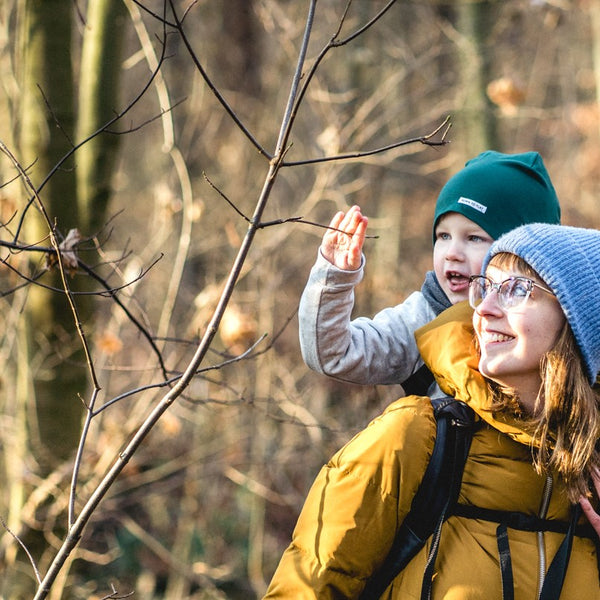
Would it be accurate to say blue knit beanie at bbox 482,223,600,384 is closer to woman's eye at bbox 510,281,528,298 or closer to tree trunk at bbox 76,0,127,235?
woman's eye at bbox 510,281,528,298

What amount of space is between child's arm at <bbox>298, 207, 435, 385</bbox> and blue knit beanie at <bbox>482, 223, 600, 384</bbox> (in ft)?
1.52

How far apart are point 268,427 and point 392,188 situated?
250 inches

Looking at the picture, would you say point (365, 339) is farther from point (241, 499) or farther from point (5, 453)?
point (241, 499)

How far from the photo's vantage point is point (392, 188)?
11586 mm

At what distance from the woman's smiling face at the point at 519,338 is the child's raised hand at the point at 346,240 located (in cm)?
38

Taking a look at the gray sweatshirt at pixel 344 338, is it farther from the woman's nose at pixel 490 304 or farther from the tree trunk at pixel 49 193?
the tree trunk at pixel 49 193

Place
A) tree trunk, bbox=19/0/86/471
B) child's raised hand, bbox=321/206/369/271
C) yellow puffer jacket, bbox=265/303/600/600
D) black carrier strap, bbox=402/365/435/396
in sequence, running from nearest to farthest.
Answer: yellow puffer jacket, bbox=265/303/600/600 → child's raised hand, bbox=321/206/369/271 → black carrier strap, bbox=402/365/435/396 → tree trunk, bbox=19/0/86/471

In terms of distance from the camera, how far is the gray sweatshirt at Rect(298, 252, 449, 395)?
2.19 meters

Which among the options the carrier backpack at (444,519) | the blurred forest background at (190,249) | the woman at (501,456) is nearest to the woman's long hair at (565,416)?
the woman at (501,456)

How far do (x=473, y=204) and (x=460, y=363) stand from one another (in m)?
0.70

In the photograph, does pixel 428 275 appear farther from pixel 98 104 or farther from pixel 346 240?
pixel 98 104

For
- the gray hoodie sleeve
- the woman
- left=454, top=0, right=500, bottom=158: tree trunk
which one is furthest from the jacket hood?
left=454, top=0, right=500, bottom=158: tree trunk

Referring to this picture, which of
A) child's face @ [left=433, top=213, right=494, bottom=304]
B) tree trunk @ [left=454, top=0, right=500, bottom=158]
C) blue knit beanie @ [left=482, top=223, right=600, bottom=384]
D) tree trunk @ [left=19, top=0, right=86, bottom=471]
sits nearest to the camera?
blue knit beanie @ [left=482, top=223, right=600, bottom=384]

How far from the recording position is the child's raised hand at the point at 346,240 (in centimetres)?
213
